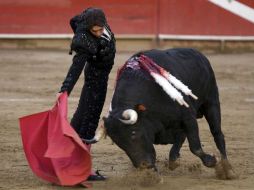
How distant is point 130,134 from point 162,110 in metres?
0.39

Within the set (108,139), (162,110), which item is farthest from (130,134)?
(108,139)

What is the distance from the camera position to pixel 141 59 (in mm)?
5621

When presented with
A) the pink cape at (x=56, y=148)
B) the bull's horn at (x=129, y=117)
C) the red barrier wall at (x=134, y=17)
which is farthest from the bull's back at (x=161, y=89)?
the red barrier wall at (x=134, y=17)

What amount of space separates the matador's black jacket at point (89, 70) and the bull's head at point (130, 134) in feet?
1.84

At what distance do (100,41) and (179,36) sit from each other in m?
8.46

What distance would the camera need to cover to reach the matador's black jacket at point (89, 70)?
219 inches

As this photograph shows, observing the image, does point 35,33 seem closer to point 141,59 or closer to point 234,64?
point 234,64

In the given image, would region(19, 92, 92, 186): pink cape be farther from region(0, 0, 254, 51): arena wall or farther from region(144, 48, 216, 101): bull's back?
region(0, 0, 254, 51): arena wall

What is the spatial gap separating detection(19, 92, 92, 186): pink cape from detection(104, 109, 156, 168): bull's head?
0.37m

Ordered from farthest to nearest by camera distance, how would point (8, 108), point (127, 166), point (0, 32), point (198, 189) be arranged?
point (0, 32), point (8, 108), point (127, 166), point (198, 189)

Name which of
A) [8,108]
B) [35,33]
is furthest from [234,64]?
[8,108]

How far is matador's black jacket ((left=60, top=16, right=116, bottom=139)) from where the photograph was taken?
219 inches

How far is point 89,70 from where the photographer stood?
584 cm

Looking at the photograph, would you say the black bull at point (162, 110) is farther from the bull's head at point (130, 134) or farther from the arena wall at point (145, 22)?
the arena wall at point (145, 22)
